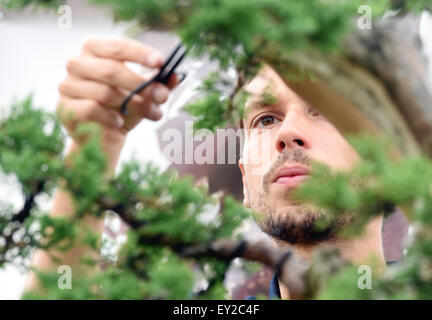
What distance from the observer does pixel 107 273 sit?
2.36ft

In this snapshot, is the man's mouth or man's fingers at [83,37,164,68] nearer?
man's fingers at [83,37,164,68]

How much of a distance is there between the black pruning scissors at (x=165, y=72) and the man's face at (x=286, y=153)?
0.29 m

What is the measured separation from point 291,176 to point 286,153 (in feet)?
0.17

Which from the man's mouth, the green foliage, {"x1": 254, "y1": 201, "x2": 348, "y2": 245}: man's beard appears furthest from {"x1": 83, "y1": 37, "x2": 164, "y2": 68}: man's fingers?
{"x1": 254, "y1": 201, "x2": 348, "y2": 245}: man's beard

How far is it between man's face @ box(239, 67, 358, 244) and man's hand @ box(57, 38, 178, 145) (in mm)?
307

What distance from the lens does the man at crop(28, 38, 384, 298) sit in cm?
81

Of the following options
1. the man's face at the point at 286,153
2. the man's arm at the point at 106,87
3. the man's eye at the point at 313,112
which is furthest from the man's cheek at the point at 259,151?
the man's arm at the point at 106,87

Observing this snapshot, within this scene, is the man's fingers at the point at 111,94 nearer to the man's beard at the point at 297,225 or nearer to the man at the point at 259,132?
the man at the point at 259,132

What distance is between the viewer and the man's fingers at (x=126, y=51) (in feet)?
2.68

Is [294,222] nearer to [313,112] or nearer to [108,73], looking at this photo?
[313,112]

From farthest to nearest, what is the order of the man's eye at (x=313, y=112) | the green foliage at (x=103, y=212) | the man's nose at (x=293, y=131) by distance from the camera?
the man's eye at (x=313, y=112) < the man's nose at (x=293, y=131) < the green foliage at (x=103, y=212)

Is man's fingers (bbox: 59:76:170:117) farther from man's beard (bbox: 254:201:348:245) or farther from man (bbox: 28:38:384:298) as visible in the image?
man's beard (bbox: 254:201:348:245)
